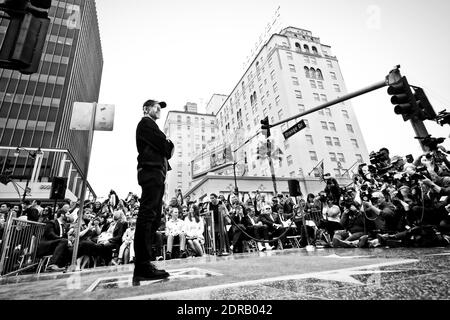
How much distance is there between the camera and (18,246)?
5344 millimetres

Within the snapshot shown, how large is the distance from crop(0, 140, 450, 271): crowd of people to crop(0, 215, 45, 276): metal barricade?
273 millimetres

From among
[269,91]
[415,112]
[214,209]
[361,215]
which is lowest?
[361,215]

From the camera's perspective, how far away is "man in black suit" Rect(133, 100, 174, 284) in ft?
9.29

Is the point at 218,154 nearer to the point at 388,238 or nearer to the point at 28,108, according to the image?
the point at 388,238

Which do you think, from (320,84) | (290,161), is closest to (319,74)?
(320,84)

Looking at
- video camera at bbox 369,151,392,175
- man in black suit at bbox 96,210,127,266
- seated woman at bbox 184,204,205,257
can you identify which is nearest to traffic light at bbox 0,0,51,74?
man in black suit at bbox 96,210,127,266

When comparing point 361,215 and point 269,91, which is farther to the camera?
point 269,91

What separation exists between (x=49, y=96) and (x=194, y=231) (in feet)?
145

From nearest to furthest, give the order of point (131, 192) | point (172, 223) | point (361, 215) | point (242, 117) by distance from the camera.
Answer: point (361, 215) < point (172, 223) < point (131, 192) < point (242, 117)

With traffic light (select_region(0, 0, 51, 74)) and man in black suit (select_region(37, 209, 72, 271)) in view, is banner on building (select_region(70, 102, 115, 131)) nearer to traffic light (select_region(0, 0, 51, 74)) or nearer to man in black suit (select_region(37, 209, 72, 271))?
traffic light (select_region(0, 0, 51, 74))

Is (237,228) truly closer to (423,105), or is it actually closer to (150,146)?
(150,146)

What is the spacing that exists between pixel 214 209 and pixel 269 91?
37.3 meters

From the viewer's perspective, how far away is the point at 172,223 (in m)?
8.67
